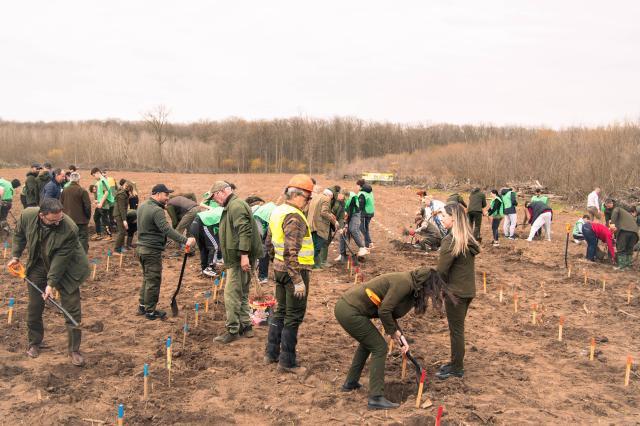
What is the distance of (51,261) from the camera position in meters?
6.18

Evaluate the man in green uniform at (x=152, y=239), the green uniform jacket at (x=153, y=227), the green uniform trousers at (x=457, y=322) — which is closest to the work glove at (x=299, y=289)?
the green uniform trousers at (x=457, y=322)

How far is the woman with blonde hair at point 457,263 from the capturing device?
5.70 m

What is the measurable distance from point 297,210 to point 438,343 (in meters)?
2.94

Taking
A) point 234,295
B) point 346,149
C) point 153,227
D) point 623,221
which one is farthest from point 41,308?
point 346,149

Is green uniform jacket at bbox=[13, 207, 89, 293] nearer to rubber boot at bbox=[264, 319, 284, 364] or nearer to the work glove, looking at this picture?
rubber boot at bbox=[264, 319, 284, 364]

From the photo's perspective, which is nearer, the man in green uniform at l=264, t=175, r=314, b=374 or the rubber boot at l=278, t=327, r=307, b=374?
the man in green uniform at l=264, t=175, r=314, b=374

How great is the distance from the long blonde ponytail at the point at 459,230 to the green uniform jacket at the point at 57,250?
4.46m

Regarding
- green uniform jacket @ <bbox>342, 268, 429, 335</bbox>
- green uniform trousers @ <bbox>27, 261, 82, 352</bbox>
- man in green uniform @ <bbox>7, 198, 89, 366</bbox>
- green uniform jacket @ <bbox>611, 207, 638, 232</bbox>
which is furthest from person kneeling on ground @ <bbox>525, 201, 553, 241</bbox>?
green uniform trousers @ <bbox>27, 261, 82, 352</bbox>

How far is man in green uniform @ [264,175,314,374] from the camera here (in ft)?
19.2

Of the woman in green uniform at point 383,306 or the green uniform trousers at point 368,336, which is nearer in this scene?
the woman in green uniform at point 383,306

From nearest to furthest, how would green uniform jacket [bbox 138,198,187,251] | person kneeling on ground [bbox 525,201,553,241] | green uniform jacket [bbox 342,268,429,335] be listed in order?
1. green uniform jacket [bbox 342,268,429,335]
2. green uniform jacket [bbox 138,198,187,251]
3. person kneeling on ground [bbox 525,201,553,241]

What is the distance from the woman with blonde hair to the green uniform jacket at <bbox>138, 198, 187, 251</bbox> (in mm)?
3987

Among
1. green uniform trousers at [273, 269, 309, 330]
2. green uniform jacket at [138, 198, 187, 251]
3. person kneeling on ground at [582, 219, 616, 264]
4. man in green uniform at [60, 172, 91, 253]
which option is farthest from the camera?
person kneeling on ground at [582, 219, 616, 264]

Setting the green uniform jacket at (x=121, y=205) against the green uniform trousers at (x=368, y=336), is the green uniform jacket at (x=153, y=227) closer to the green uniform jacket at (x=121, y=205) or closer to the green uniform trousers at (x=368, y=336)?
the green uniform trousers at (x=368, y=336)
